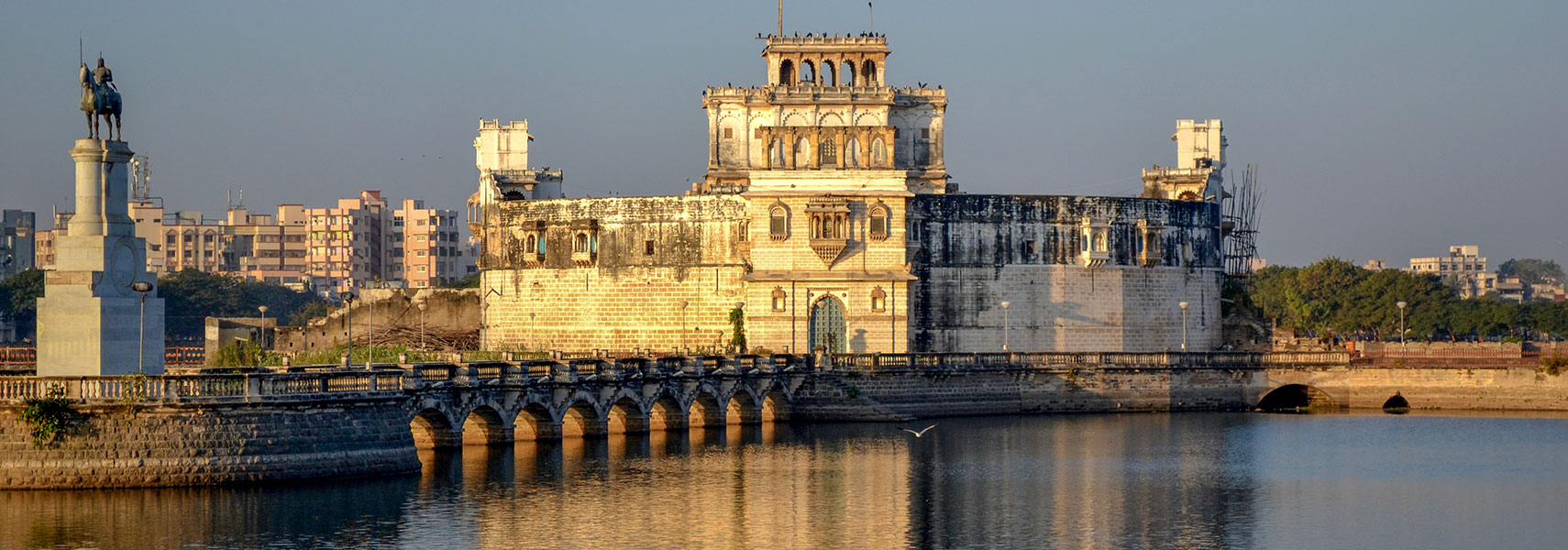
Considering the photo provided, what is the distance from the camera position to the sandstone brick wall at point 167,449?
44656 millimetres

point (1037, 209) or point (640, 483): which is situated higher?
point (1037, 209)

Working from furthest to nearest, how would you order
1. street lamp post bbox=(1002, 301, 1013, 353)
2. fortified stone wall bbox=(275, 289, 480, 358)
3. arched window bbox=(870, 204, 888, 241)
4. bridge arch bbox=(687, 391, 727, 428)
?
fortified stone wall bbox=(275, 289, 480, 358) → street lamp post bbox=(1002, 301, 1013, 353) → arched window bbox=(870, 204, 888, 241) → bridge arch bbox=(687, 391, 727, 428)

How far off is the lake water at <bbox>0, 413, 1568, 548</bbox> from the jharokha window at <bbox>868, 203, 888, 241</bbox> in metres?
13.5

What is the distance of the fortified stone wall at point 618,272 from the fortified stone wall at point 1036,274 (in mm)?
7484

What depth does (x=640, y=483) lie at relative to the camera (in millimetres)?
51938

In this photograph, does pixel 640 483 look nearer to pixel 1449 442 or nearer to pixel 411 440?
pixel 411 440

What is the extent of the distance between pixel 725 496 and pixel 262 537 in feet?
40.4

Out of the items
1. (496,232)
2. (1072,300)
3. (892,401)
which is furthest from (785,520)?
(496,232)

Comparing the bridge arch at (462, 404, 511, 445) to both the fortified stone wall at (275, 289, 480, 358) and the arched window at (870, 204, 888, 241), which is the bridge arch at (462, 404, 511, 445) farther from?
the fortified stone wall at (275, 289, 480, 358)

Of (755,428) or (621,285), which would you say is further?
(621,285)

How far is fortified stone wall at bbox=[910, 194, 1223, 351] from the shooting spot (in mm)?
83688

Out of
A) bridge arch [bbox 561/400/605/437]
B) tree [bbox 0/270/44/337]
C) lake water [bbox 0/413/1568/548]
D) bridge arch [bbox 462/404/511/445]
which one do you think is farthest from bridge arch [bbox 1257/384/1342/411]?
tree [bbox 0/270/44/337]

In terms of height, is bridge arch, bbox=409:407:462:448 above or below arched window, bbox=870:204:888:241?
below

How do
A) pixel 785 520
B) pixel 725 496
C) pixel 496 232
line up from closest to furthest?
pixel 785 520
pixel 725 496
pixel 496 232
